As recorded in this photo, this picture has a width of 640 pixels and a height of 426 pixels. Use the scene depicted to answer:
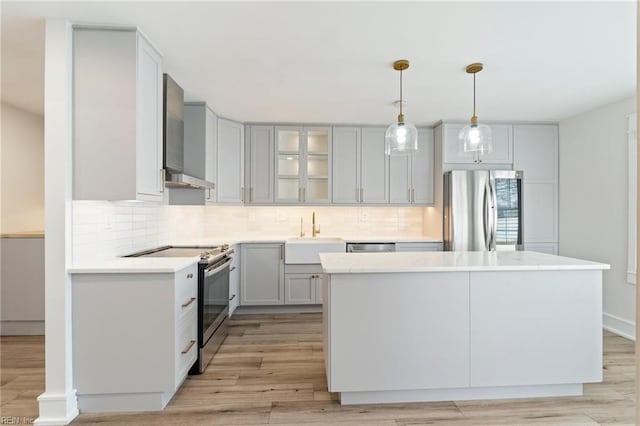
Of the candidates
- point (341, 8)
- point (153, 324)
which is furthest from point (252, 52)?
point (153, 324)

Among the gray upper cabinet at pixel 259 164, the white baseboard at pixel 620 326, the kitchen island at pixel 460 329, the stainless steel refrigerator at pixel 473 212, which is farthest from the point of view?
the gray upper cabinet at pixel 259 164

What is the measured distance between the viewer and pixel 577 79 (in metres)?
2.84

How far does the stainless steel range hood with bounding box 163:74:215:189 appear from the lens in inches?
104

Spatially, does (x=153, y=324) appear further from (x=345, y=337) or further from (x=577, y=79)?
(x=577, y=79)

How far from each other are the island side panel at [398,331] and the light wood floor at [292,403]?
0.17 metres

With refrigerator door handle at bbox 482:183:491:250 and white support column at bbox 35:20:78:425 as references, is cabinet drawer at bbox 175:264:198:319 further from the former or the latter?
refrigerator door handle at bbox 482:183:491:250

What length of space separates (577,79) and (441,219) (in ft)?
6.20

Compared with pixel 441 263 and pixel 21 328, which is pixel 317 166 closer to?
pixel 441 263

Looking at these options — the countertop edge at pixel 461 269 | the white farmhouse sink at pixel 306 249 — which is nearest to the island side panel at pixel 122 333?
the countertop edge at pixel 461 269

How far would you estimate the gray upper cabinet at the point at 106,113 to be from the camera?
6.70 ft

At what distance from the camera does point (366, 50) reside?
7.55 ft

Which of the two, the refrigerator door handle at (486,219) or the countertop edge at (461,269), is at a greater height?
the refrigerator door handle at (486,219)

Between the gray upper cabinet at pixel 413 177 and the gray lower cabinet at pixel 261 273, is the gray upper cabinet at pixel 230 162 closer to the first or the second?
the gray lower cabinet at pixel 261 273

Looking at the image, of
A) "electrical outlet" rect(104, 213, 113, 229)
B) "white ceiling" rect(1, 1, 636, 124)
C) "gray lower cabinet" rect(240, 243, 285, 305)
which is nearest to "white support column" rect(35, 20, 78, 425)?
"white ceiling" rect(1, 1, 636, 124)
